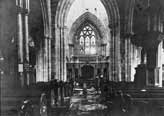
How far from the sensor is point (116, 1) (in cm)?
1418

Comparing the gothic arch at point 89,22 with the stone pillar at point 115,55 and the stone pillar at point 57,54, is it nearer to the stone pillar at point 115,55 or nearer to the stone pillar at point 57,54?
the stone pillar at point 115,55

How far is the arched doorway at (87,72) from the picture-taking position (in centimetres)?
2555

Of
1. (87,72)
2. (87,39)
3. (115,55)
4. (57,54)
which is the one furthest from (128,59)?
(87,39)

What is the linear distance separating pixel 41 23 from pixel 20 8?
259 inches

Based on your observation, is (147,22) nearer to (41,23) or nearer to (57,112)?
(57,112)

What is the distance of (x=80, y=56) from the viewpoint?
25.6 meters

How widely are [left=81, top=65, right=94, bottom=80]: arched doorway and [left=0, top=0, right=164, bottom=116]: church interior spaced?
0.15m

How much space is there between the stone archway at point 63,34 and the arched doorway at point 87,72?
11.1m

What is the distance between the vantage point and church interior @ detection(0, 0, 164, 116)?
15.3 feet

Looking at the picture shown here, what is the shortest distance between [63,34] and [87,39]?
45.1 feet

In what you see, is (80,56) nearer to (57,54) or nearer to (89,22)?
(89,22)

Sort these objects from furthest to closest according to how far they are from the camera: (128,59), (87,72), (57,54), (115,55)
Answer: (87,72) → (115,55) → (57,54) → (128,59)

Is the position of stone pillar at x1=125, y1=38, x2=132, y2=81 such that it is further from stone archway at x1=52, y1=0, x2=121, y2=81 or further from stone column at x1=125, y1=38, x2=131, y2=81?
stone archway at x1=52, y1=0, x2=121, y2=81

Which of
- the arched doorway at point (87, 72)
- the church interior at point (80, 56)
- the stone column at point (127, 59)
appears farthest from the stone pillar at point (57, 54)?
the arched doorway at point (87, 72)
